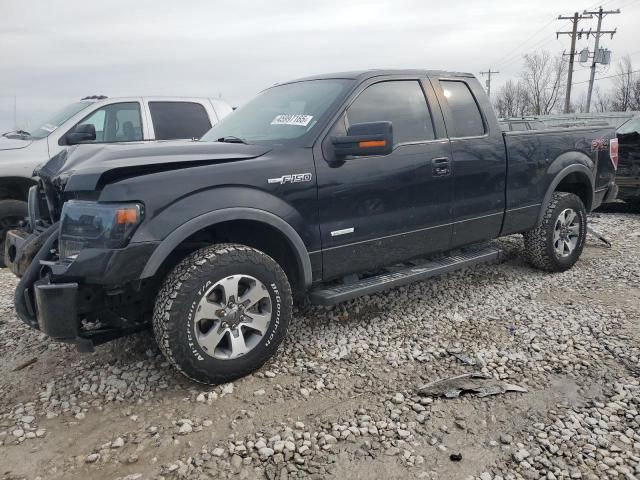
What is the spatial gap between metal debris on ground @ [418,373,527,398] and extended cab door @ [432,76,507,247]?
142cm

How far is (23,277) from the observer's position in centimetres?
299

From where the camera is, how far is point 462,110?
14.5 ft

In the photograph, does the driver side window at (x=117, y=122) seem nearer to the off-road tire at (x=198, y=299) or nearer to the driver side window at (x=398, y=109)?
the driver side window at (x=398, y=109)

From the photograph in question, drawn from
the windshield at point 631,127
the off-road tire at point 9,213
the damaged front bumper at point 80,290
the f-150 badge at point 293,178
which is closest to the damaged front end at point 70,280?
the damaged front bumper at point 80,290

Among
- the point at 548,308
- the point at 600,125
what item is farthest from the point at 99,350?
the point at 600,125

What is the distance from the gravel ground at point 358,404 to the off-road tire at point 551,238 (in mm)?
836

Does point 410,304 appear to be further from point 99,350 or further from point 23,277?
point 23,277

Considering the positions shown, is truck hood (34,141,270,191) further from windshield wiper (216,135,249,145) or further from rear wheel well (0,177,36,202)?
rear wheel well (0,177,36,202)

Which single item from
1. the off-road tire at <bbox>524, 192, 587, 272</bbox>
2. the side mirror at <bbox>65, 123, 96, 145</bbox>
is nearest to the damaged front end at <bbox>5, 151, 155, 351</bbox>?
the side mirror at <bbox>65, 123, 96, 145</bbox>

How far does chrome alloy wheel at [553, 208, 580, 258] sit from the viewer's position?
17.1ft

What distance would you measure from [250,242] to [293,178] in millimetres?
534

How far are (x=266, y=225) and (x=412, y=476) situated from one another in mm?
1669

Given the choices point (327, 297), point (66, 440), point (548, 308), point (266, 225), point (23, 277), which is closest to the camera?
point (66, 440)

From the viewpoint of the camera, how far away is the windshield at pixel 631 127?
8.65m
